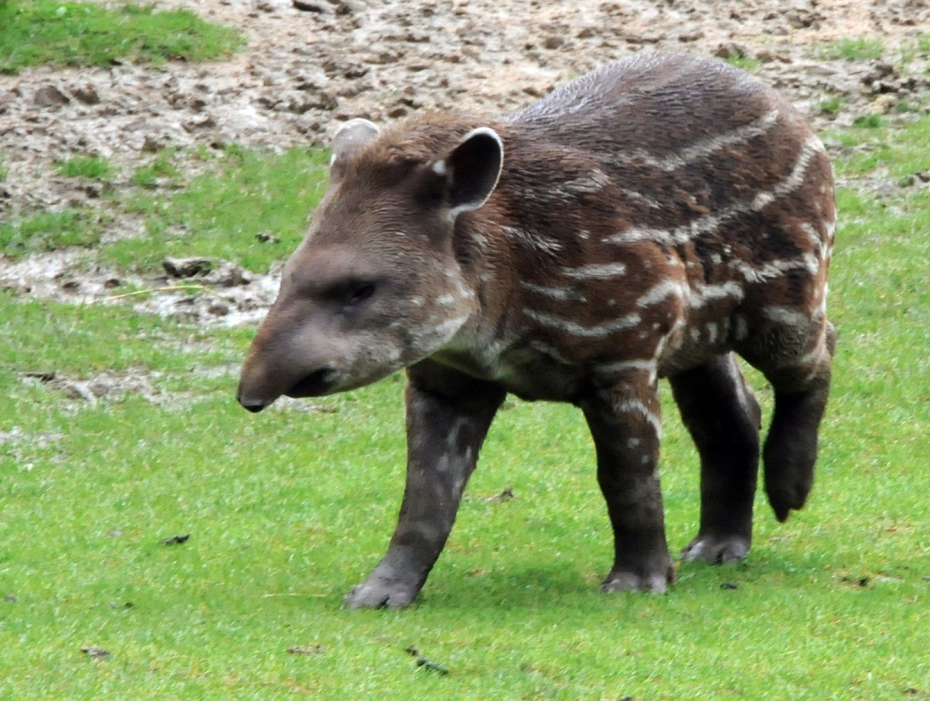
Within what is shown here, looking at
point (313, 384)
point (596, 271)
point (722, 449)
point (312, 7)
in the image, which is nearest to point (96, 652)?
point (313, 384)

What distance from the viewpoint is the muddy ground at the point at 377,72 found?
1775 centimetres

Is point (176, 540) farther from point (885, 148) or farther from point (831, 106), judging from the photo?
point (831, 106)

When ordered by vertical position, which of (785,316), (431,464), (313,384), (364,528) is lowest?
(364,528)

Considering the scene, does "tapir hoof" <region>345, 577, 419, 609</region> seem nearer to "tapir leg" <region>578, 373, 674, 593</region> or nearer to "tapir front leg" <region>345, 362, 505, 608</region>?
"tapir front leg" <region>345, 362, 505, 608</region>

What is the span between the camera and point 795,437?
952cm

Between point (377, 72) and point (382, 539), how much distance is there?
32.2 ft

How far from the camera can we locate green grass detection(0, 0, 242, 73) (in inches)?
740

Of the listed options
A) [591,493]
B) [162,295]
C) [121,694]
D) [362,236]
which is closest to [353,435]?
[591,493]

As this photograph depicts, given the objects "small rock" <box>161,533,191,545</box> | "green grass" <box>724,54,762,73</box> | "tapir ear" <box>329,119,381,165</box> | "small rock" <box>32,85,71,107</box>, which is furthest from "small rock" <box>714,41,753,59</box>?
"tapir ear" <box>329,119,381,165</box>

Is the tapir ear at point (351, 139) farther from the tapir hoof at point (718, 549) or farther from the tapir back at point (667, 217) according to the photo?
the tapir hoof at point (718, 549)

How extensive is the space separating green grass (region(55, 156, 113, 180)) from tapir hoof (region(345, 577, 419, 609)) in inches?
383

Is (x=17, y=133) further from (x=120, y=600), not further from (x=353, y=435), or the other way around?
(x=120, y=600)

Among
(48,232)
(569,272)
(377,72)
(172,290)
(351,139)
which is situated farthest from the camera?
(377,72)

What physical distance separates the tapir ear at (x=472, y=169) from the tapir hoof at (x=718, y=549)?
277cm
